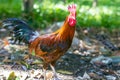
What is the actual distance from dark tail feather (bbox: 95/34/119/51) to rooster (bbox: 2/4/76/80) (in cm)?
304

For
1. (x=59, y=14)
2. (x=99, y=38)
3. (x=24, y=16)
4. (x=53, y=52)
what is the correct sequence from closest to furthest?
(x=53, y=52) → (x=99, y=38) → (x=24, y=16) → (x=59, y=14)

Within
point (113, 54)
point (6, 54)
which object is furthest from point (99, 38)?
point (6, 54)

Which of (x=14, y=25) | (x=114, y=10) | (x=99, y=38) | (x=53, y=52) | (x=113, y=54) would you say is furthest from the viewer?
(x=114, y=10)

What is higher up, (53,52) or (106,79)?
(53,52)

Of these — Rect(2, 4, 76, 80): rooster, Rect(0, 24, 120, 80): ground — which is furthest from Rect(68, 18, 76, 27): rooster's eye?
Rect(0, 24, 120, 80): ground

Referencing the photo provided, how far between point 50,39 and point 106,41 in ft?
12.4

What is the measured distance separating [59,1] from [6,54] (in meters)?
5.69

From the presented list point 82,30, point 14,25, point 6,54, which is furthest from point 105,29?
point 14,25

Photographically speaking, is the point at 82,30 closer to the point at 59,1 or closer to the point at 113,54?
the point at 113,54

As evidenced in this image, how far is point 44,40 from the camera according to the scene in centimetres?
571

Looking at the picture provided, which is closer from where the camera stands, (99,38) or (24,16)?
(99,38)

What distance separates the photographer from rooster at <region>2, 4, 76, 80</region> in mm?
5441

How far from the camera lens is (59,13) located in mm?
11336

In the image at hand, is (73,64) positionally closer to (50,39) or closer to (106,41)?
(50,39)
